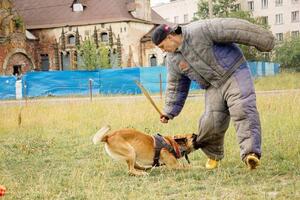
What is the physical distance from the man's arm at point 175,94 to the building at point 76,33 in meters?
37.7

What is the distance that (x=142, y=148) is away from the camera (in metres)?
6.51

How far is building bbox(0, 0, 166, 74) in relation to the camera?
44.5 metres

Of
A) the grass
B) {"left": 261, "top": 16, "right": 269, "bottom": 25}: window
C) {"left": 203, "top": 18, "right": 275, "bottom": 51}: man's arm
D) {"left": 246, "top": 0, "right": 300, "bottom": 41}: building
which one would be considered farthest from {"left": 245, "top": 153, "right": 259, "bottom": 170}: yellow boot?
{"left": 246, "top": 0, "right": 300, "bottom": 41}: building

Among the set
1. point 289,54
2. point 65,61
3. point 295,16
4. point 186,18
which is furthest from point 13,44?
point 186,18

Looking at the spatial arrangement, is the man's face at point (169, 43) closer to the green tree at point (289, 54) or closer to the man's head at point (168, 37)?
the man's head at point (168, 37)

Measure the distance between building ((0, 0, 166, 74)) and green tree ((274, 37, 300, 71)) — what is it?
40.3 ft

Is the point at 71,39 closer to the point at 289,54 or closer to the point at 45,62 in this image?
the point at 45,62

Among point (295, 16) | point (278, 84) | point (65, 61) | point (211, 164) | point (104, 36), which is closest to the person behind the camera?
point (211, 164)

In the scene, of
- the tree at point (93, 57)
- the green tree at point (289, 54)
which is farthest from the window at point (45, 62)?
the green tree at point (289, 54)

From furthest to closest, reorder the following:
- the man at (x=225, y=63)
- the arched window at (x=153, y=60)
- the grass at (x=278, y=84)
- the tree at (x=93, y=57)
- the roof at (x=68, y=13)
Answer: the arched window at (x=153, y=60), the roof at (x=68, y=13), the tree at (x=93, y=57), the grass at (x=278, y=84), the man at (x=225, y=63)

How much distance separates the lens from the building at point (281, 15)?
212ft

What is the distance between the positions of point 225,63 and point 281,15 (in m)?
61.9

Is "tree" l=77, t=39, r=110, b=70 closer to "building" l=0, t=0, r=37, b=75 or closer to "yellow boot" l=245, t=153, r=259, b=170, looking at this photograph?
"building" l=0, t=0, r=37, b=75

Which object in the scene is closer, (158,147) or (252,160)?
(252,160)
